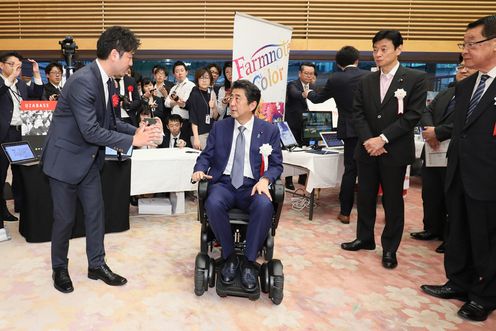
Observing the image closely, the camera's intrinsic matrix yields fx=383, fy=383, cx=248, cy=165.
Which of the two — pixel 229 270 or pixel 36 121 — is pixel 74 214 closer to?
pixel 229 270

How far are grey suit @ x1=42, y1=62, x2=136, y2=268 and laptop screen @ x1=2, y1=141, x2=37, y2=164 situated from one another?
986 millimetres

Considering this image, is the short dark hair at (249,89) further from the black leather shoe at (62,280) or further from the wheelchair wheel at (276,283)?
the black leather shoe at (62,280)

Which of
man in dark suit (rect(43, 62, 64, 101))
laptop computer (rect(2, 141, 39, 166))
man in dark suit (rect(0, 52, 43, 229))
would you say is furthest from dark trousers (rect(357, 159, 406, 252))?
man in dark suit (rect(43, 62, 64, 101))

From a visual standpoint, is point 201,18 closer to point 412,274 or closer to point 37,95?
point 37,95

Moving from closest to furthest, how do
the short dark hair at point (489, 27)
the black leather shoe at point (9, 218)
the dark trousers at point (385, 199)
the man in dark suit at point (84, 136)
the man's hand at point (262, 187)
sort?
the short dark hair at point (489, 27), the man in dark suit at point (84, 136), the man's hand at point (262, 187), the dark trousers at point (385, 199), the black leather shoe at point (9, 218)

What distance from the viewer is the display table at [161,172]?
3.64m

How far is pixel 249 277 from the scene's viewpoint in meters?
2.35

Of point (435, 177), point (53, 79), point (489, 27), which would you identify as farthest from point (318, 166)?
point (53, 79)

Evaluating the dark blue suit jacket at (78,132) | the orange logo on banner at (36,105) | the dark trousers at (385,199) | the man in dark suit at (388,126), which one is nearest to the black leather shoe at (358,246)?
the dark trousers at (385,199)

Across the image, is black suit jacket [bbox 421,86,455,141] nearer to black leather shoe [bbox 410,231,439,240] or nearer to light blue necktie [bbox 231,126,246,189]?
black leather shoe [bbox 410,231,439,240]

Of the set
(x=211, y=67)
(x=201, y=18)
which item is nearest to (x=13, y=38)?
(x=201, y=18)

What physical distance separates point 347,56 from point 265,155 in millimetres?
1806

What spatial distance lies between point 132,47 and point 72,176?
84 cm

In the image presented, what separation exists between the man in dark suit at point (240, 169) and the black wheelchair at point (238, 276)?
56 millimetres
